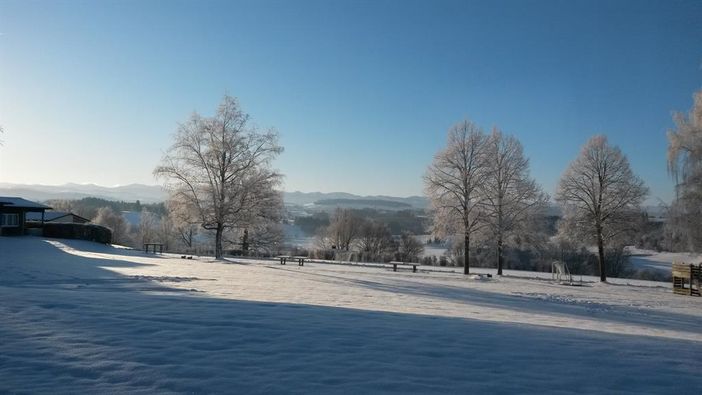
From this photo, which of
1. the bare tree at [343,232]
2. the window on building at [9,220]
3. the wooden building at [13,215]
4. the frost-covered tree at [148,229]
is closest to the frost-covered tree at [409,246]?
the bare tree at [343,232]

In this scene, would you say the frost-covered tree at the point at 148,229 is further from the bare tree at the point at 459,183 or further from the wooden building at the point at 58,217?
the bare tree at the point at 459,183

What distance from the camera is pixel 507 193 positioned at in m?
37.2

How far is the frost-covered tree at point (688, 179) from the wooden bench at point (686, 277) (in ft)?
6.77

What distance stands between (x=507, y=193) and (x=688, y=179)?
13142mm

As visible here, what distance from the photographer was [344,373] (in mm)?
5621

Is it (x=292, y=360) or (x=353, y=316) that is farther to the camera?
(x=353, y=316)

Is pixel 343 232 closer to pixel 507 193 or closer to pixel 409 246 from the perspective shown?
pixel 409 246

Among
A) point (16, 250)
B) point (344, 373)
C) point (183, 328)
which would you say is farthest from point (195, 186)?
point (344, 373)

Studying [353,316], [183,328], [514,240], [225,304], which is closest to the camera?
[183,328]

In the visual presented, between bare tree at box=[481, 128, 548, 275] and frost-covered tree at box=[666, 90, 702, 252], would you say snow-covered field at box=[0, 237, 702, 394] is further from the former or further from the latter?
bare tree at box=[481, 128, 548, 275]

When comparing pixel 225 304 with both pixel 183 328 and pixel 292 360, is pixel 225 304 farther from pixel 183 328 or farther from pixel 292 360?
pixel 292 360

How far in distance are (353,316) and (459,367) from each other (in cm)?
398

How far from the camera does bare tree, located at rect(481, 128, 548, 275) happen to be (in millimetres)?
36344

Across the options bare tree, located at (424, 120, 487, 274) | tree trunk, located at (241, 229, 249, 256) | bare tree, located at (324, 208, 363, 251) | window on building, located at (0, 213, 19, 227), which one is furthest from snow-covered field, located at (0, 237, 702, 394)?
bare tree, located at (324, 208, 363, 251)
